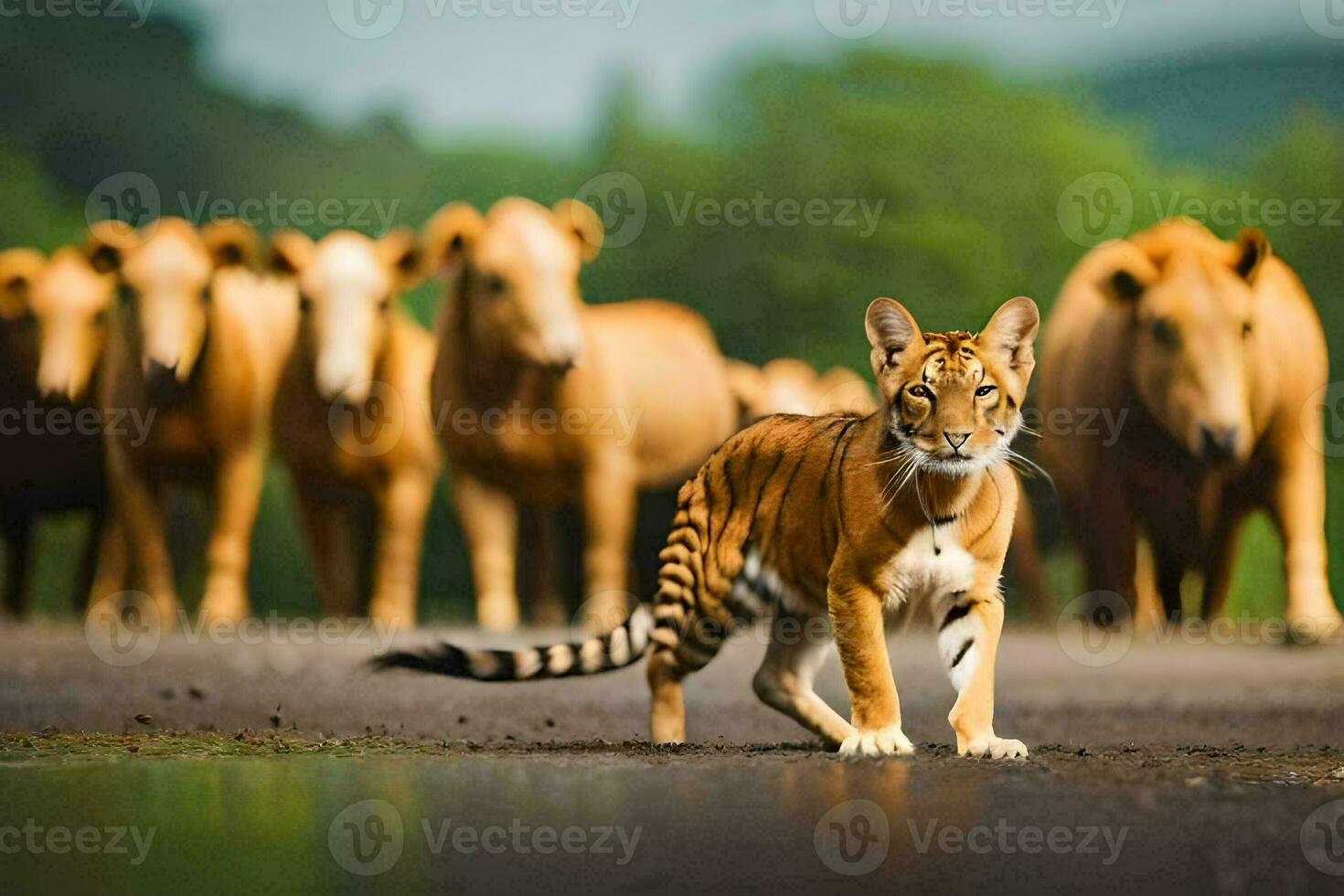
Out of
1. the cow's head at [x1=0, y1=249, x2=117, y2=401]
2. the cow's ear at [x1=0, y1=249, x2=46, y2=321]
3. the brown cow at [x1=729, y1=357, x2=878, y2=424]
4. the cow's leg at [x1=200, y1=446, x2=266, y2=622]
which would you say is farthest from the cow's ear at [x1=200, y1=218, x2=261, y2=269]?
the brown cow at [x1=729, y1=357, x2=878, y2=424]

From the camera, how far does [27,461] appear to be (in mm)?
13875

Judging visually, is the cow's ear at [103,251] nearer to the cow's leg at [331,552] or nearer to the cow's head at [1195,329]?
the cow's leg at [331,552]

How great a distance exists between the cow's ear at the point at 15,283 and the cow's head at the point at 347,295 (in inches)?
74.9

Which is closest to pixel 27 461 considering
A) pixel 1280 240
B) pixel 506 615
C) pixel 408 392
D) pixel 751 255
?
pixel 408 392

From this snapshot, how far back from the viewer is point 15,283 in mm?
13188

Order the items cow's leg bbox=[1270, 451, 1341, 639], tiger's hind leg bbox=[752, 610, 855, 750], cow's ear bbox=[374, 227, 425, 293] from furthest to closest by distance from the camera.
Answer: cow's ear bbox=[374, 227, 425, 293] → cow's leg bbox=[1270, 451, 1341, 639] → tiger's hind leg bbox=[752, 610, 855, 750]

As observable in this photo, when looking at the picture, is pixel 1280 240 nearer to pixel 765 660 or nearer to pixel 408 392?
pixel 408 392

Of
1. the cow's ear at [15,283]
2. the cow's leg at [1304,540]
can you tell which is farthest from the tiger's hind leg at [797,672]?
the cow's ear at [15,283]

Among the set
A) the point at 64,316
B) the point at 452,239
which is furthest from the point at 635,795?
the point at 64,316

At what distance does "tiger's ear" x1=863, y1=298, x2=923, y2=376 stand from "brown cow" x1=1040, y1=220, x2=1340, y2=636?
15.9ft

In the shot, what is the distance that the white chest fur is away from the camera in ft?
19.6

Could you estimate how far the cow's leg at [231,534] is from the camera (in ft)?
38.5

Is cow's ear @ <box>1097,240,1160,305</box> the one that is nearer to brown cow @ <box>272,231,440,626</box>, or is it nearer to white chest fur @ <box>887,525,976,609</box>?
brown cow @ <box>272,231,440,626</box>

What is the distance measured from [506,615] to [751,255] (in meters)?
4.63
